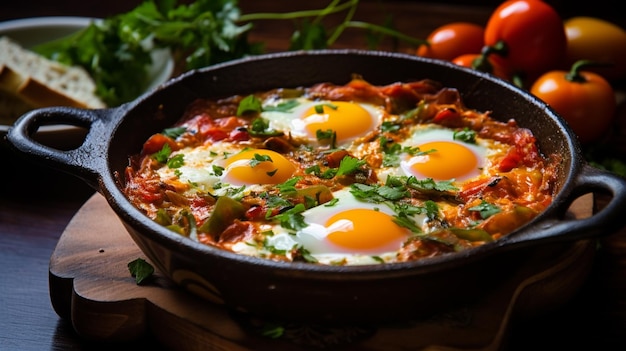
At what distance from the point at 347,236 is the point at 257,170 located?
2.07 ft

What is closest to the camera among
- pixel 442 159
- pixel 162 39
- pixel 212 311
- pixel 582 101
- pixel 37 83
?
pixel 212 311

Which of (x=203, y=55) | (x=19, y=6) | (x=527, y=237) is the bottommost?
(x=19, y=6)

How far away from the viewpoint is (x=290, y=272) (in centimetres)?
227

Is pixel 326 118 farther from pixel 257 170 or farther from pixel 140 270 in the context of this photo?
pixel 140 270

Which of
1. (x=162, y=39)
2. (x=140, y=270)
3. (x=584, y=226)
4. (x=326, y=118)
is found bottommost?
(x=140, y=270)

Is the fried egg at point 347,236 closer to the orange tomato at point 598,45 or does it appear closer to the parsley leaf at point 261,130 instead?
the parsley leaf at point 261,130

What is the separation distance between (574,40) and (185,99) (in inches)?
102

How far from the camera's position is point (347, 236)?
271cm

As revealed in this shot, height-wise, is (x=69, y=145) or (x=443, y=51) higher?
(x=443, y=51)

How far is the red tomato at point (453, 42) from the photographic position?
477 centimetres

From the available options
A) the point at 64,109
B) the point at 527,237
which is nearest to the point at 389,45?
the point at 64,109

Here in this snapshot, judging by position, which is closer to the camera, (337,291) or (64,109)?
(337,291)

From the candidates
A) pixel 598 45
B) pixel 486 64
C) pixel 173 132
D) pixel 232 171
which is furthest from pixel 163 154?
pixel 598 45

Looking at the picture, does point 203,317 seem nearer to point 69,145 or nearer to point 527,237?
point 527,237
